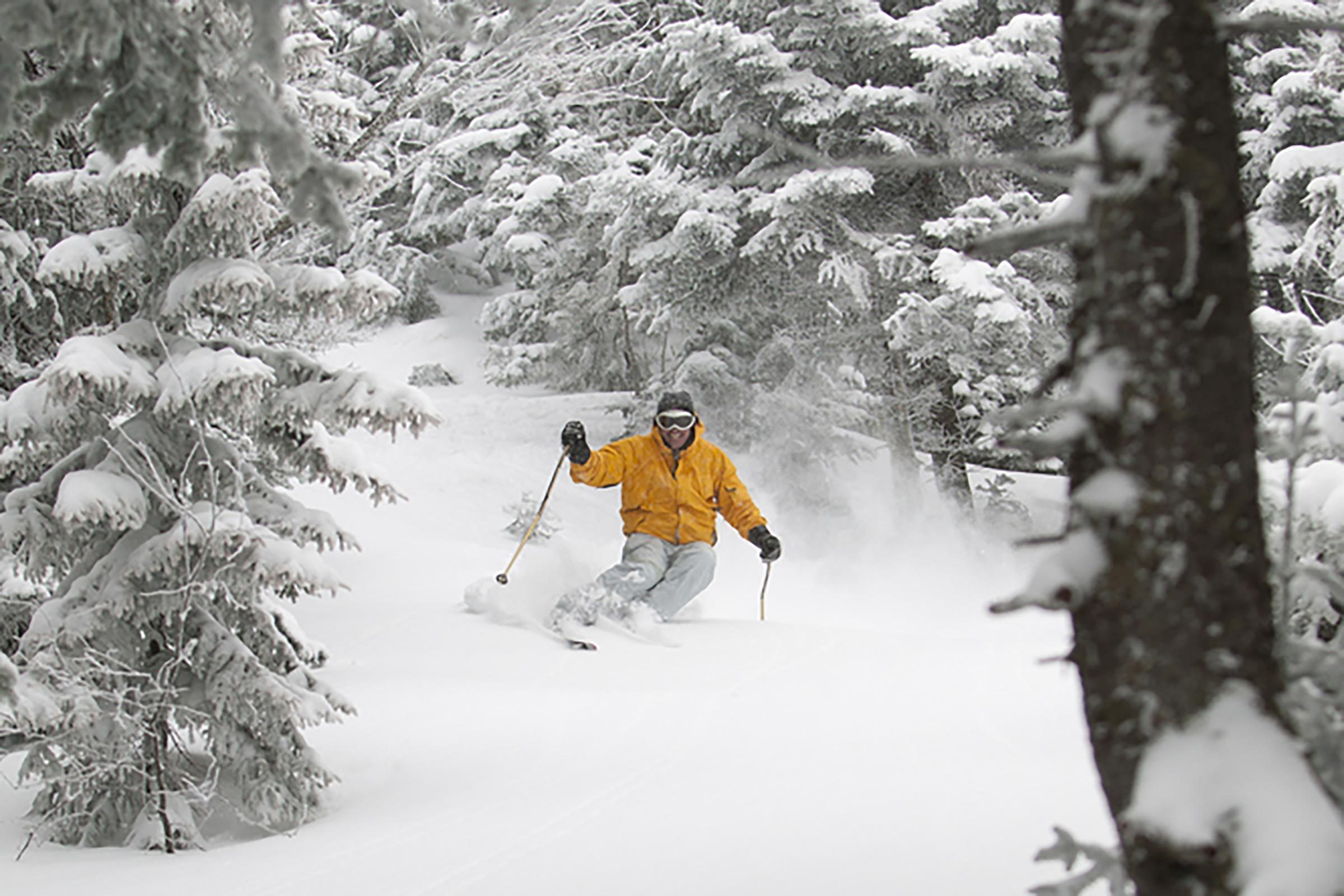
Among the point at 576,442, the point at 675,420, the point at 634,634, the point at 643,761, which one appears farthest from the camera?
the point at 675,420

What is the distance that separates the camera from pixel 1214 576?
1.37m

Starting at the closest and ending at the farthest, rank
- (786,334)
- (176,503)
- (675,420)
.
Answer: (176,503)
(675,420)
(786,334)

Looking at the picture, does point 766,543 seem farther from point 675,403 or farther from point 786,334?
point 786,334

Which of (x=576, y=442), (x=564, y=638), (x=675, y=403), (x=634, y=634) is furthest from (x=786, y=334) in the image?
(x=564, y=638)

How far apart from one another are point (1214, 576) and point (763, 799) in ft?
8.84

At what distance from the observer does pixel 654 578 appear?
8008mm

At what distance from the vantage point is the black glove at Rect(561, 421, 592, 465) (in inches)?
311

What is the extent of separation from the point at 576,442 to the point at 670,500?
88cm

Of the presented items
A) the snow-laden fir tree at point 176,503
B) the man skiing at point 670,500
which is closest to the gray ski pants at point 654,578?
the man skiing at point 670,500

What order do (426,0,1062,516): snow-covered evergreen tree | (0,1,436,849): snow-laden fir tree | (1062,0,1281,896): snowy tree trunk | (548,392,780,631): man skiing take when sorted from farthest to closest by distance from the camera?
(426,0,1062,516): snow-covered evergreen tree < (548,392,780,631): man skiing < (0,1,436,849): snow-laden fir tree < (1062,0,1281,896): snowy tree trunk

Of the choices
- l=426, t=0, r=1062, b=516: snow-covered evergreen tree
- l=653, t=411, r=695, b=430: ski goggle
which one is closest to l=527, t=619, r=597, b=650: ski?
l=653, t=411, r=695, b=430: ski goggle

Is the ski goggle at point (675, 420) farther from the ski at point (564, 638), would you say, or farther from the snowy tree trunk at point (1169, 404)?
the snowy tree trunk at point (1169, 404)

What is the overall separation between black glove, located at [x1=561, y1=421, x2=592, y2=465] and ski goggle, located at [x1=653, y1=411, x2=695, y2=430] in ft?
1.86

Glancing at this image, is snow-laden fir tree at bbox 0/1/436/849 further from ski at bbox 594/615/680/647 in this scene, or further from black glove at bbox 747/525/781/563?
black glove at bbox 747/525/781/563
